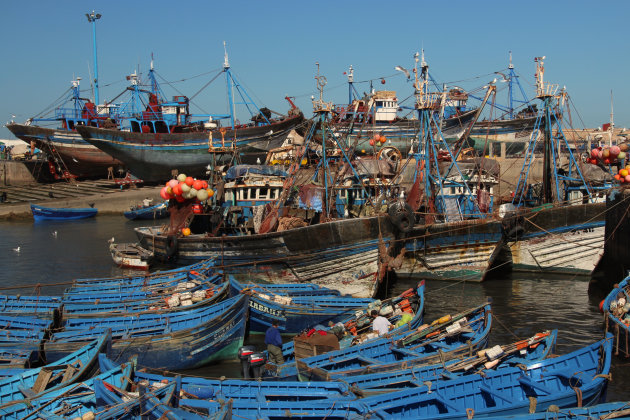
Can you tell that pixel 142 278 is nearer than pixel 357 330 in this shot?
No

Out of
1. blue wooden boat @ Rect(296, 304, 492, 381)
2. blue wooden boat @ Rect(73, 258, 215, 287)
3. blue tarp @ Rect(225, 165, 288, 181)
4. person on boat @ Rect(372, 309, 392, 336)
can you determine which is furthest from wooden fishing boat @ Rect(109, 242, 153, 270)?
blue wooden boat @ Rect(296, 304, 492, 381)

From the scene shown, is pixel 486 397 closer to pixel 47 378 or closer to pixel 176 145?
pixel 47 378

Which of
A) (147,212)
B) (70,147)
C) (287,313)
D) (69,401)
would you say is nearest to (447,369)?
(287,313)

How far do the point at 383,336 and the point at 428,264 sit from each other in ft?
35.2

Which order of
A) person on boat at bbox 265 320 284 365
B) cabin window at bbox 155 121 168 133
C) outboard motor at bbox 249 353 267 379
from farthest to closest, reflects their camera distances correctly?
1. cabin window at bbox 155 121 168 133
2. person on boat at bbox 265 320 284 365
3. outboard motor at bbox 249 353 267 379

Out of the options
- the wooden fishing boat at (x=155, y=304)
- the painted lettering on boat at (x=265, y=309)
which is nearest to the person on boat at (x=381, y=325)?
the painted lettering on boat at (x=265, y=309)

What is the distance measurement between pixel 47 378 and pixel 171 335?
11.7 feet

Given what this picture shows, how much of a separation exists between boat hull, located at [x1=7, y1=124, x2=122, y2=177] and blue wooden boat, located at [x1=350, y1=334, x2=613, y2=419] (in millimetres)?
55325

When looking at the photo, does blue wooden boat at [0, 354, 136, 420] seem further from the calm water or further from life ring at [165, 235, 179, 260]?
life ring at [165, 235, 179, 260]

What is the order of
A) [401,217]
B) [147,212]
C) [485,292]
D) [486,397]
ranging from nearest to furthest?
[486,397]
[401,217]
[485,292]
[147,212]

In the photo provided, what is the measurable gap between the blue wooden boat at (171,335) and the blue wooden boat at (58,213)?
3738 centimetres

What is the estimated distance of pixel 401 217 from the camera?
72.4 ft

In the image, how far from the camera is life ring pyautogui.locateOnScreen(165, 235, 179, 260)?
2558 centimetres

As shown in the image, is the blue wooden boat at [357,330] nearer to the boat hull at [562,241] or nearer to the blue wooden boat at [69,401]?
the blue wooden boat at [69,401]
